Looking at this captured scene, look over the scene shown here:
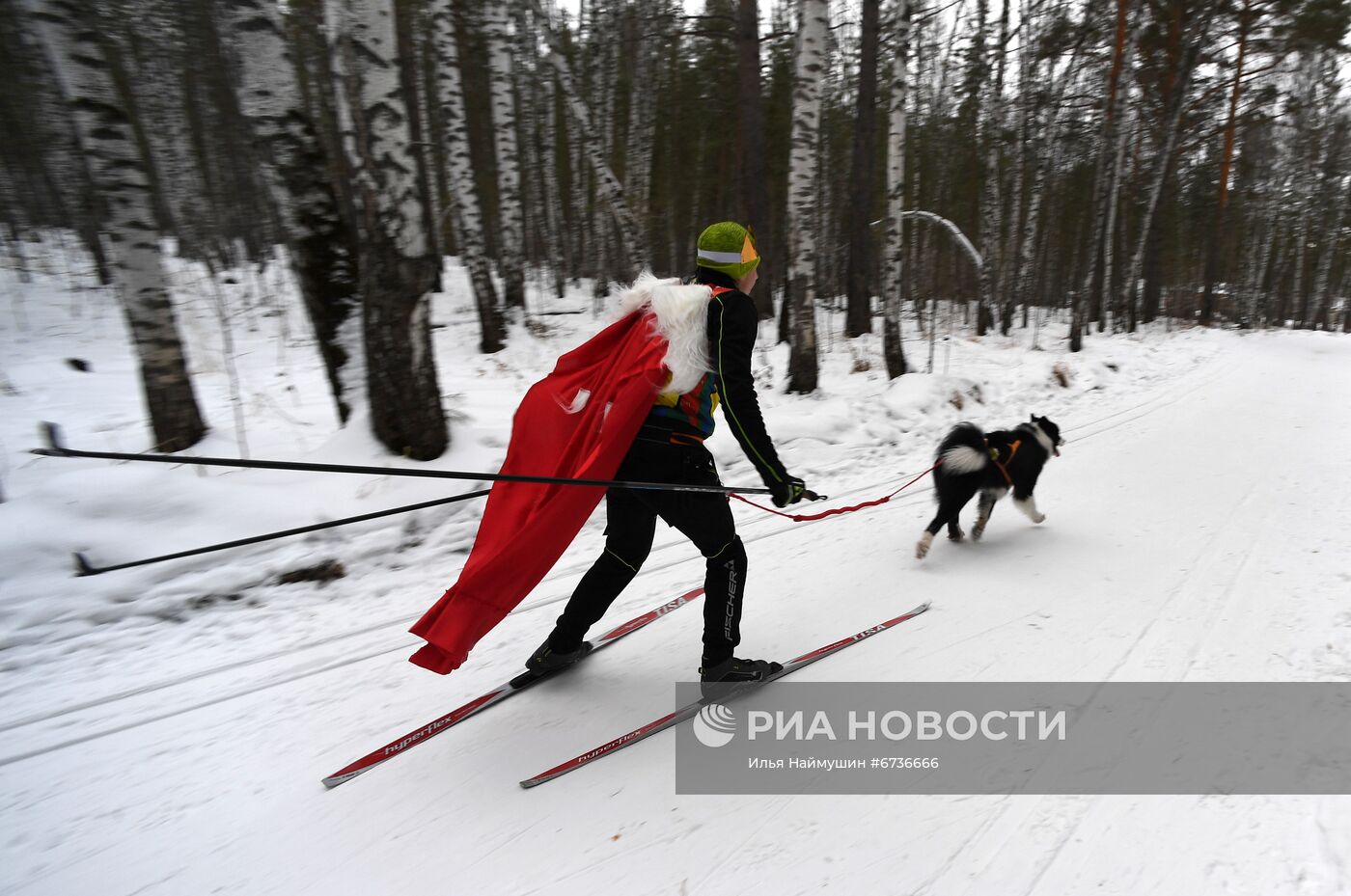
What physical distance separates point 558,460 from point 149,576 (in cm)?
309

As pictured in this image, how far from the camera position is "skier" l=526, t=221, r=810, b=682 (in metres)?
2.77

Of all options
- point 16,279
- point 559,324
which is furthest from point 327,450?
point 16,279

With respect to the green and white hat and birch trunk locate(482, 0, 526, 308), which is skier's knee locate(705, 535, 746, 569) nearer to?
the green and white hat

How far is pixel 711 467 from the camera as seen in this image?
3.05 metres

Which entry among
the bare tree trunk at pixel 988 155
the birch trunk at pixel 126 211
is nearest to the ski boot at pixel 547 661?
the birch trunk at pixel 126 211

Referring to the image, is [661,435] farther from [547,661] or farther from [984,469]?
[984,469]

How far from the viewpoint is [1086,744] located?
2.66 m

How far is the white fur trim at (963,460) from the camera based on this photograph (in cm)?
443

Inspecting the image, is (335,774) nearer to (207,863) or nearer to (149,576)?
(207,863)

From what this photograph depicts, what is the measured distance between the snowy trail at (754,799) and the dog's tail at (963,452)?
676mm

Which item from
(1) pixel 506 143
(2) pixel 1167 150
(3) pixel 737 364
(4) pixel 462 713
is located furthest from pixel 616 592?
(2) pixel 1167 150

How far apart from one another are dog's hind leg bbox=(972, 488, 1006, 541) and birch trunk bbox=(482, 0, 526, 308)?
1110 cm

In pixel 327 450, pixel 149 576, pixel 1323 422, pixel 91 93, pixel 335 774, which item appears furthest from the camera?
pixel 1323 422

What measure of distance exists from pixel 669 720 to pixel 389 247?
4.37 meters
